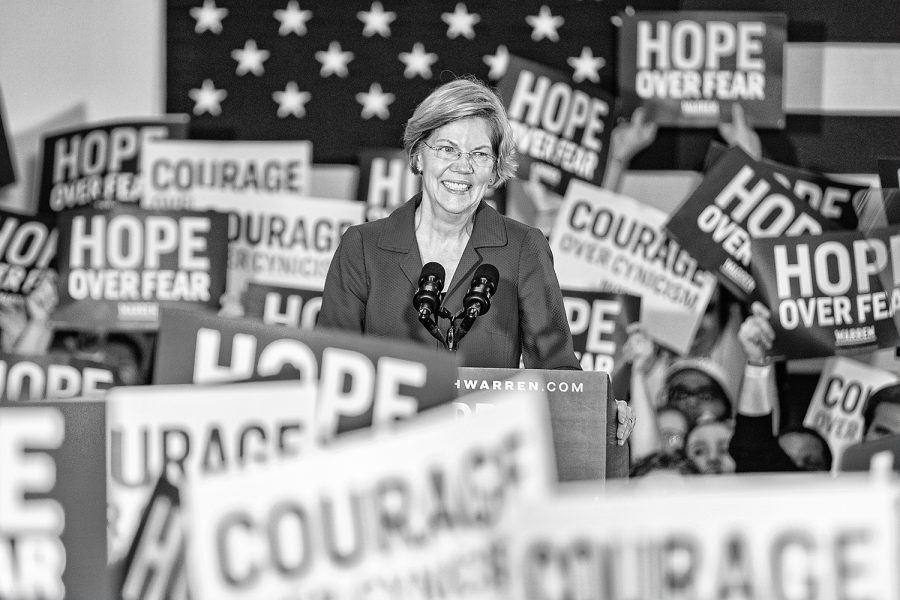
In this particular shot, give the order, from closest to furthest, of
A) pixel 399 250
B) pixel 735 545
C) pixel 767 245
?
1. pixel 735 545
2. pixel 399 250
3. pixel 767 245

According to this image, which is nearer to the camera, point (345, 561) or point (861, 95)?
point (345, 561)

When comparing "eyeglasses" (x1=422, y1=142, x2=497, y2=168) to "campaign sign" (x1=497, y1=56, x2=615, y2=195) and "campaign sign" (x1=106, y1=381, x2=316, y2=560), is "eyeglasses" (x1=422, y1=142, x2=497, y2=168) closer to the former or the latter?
"campaign sign" (x1=106, y1=381, x2=316, y2=560)

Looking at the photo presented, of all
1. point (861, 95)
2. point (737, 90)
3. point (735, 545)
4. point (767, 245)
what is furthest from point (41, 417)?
point (861, 95)

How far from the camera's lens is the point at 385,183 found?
4.66m

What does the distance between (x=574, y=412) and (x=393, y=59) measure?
3.39 meters

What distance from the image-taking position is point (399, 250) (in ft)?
7.75

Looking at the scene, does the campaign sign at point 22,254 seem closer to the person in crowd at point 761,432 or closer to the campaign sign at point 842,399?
the person in crowd at point 761,432

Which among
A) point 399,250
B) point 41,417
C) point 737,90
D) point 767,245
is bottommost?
point 41,417

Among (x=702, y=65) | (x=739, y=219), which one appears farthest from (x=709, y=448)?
(x=702, y=65)

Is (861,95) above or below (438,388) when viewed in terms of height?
above

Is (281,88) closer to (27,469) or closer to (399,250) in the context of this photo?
(399,250)

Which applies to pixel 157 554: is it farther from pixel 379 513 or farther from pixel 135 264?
pixel 135 264

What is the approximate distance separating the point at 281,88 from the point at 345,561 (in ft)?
13.3

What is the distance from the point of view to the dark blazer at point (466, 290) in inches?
88.7
